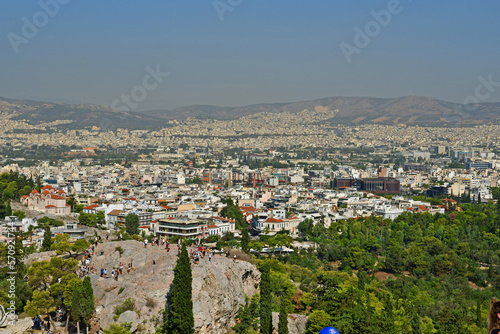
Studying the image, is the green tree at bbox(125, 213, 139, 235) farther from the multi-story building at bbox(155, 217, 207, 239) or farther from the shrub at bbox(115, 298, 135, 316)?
the shrub at bbox(115, 298, 135, 316)

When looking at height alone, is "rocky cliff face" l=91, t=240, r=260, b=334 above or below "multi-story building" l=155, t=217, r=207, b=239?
above

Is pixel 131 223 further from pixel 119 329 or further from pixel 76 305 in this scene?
pixel 119 329

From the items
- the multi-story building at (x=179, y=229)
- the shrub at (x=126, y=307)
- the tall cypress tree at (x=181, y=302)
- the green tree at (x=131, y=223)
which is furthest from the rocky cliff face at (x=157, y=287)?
the green tree at (x=131, y=223)

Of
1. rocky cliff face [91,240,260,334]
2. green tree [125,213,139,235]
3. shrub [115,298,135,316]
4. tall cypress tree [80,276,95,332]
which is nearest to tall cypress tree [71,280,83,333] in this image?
tall cypress tree [80,276,95,332]

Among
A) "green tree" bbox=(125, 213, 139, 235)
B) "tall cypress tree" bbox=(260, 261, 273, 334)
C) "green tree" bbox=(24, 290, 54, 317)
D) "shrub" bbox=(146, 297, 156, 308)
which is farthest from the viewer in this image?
"green tree" bbox=(125, 213, 139, 235)

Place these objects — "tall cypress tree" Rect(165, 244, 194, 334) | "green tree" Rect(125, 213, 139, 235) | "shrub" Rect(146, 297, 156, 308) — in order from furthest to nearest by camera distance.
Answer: "green tree" Rect(125, 213, 139, 235) < "shrub" Rect(146, 297, 156, 308) < "tall cypress tree" Rect(165, 244, 194, 334)

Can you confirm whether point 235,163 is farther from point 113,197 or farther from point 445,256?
point 445,256

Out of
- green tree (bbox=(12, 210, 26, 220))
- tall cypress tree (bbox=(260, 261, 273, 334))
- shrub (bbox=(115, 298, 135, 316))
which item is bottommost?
tall cypress tree (bbox=(260, 261, 273, 334))

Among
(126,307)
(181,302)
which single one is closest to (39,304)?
(126,307)
